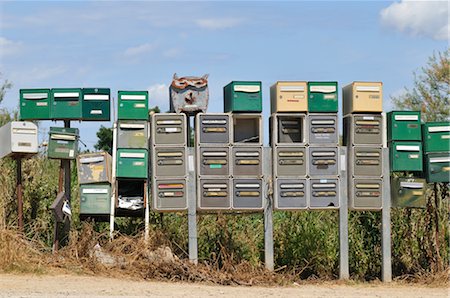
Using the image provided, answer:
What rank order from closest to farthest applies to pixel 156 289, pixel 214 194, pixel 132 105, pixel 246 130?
1. pixel 156 289
2. pixel 214 194
3. pixel 132 105
4. pixel 246 130

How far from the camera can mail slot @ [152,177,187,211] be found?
45.6 feet

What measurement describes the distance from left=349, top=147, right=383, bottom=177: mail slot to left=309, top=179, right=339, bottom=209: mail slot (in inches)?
16.4

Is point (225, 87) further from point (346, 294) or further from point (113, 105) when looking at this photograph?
point (346, 294)

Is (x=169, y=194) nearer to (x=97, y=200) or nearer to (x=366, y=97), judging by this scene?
(x=97, y=200)

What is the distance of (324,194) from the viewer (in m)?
14.0

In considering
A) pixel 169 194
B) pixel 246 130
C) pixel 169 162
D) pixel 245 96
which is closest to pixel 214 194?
pixel 169 194

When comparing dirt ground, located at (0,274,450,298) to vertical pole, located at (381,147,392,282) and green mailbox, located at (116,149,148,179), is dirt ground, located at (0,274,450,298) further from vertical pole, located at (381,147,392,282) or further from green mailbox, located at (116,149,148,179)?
green mailbox, located at (116,149,148,179)

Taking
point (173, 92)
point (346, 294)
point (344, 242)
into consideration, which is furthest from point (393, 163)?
point (173, 92)

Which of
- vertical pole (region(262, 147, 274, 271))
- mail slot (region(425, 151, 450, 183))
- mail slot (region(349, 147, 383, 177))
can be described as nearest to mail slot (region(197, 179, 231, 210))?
vertical pole (region(262, 147, 274, 271))

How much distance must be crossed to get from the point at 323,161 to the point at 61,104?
4.37 meters

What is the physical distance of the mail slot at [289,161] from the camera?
1400 cm

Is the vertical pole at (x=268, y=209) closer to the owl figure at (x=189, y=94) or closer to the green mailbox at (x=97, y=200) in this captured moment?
the owl figure at (x=189, y=94)

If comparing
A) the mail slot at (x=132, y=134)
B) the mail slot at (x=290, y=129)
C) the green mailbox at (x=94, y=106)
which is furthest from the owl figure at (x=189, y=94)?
the mail slot at (x=290, y=129)

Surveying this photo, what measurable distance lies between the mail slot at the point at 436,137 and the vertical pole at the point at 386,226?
27.3 inches
